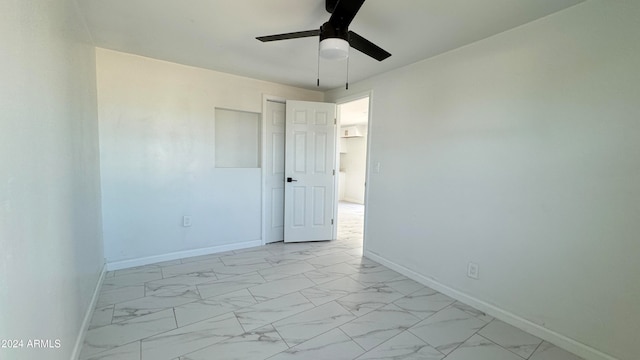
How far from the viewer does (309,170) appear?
4.17m

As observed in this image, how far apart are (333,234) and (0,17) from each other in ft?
13.0

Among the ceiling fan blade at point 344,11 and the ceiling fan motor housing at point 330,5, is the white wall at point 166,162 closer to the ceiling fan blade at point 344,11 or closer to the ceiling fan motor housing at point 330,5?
the ceiling fan motor housing at point 330,5

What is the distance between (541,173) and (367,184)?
190 cm

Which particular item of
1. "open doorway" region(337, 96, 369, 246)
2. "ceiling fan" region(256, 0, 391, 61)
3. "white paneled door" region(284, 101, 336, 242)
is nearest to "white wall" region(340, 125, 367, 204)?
"open doorway" region(337, 96, 369, 246)

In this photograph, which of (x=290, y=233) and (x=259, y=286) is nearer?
(x=259, y=286)

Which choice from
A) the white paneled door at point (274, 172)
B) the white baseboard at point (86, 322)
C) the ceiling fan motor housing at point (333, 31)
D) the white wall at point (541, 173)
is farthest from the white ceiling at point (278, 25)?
the white baseboard at point (86, 322)

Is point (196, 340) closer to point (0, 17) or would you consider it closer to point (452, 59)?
point (0, 17)

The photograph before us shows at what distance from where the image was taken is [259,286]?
272cm

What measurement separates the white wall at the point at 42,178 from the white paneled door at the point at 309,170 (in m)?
2.39

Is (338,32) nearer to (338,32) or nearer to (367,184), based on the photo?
(338,32)

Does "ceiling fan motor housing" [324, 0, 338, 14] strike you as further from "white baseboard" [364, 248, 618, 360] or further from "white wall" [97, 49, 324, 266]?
"white baseboard" [364, 248, 618, 360]

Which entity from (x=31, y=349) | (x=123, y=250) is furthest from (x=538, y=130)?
(x=123, y=250)

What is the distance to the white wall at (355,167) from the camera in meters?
8.10

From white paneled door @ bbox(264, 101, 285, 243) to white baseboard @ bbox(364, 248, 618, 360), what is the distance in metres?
1.90
